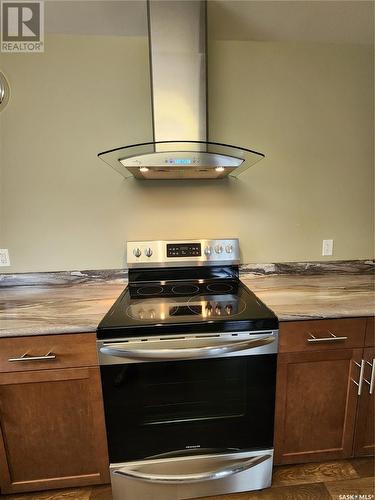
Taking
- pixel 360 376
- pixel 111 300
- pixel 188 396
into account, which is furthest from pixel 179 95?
pixel 360 376

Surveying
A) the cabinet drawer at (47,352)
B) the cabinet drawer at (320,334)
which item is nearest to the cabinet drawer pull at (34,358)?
the cabinet drawer at (47,352)

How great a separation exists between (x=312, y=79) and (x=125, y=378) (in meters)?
1.97

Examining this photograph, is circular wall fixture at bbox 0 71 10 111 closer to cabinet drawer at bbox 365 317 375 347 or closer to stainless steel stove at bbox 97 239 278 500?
stainless steel stove at bbox 97 239 278 500

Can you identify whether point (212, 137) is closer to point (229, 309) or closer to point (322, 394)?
point (229, 309)

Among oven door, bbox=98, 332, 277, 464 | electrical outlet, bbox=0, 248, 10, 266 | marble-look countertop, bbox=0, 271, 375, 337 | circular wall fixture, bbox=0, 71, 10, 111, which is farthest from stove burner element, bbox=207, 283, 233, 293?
circular wall fixture, bbox=0, 71, 10, 111

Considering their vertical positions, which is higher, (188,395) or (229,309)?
(229,309)

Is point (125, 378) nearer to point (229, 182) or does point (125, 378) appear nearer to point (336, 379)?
Result: point (336, 379)

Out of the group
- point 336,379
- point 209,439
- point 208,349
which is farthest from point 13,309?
point 336,379

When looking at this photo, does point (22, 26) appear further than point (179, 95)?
Yes

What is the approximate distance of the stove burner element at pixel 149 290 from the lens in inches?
56.5

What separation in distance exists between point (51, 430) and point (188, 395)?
0.62 metres

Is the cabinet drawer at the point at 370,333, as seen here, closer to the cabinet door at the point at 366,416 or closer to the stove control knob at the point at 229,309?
the cabinet door at the point at 366,416

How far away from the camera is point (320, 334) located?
112 cm

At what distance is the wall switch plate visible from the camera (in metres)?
1.71
